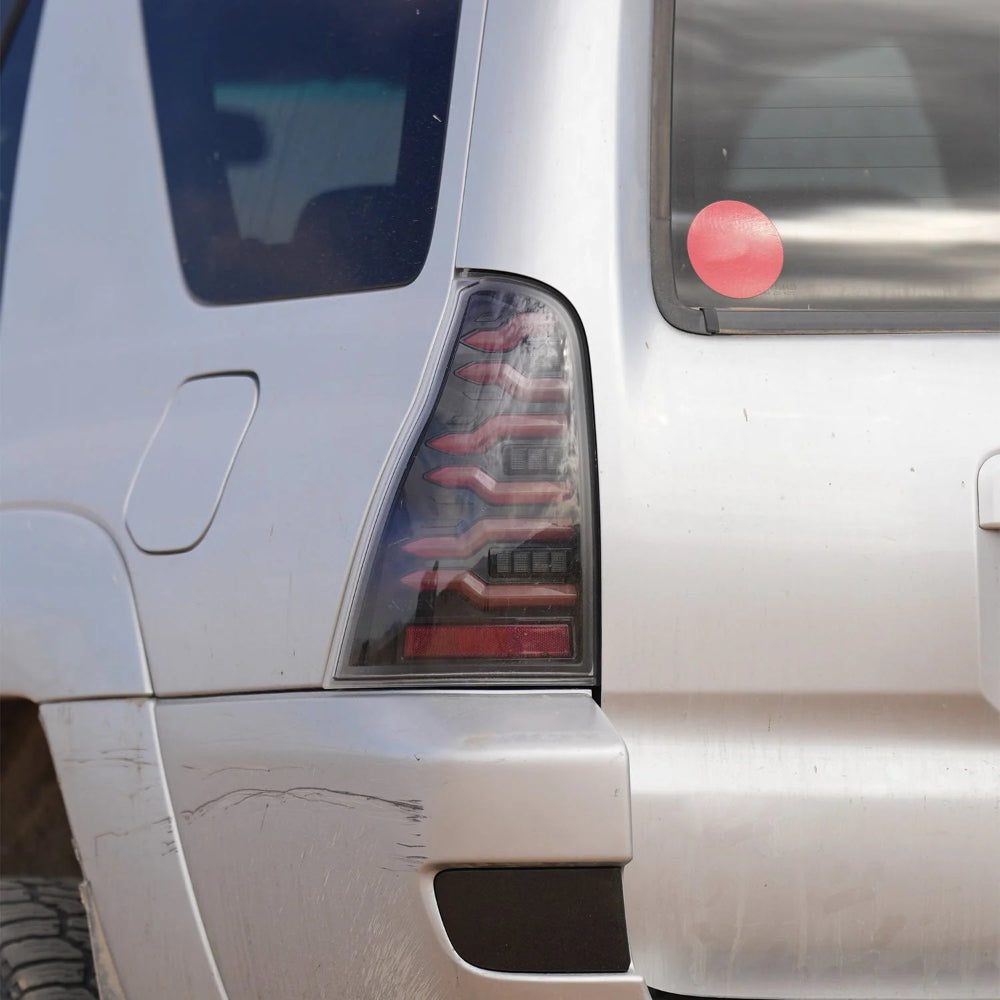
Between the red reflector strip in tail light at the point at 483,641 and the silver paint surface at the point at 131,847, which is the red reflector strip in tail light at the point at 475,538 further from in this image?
the silver paint surface at the point at 131,847

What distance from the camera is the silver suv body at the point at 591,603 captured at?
1.21 meters

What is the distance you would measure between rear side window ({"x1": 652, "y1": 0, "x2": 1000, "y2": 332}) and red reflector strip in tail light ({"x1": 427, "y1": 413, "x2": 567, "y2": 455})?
195 mm

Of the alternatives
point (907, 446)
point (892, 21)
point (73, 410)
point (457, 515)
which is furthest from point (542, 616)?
point (892, 21)

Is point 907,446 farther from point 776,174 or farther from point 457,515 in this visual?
point 457,515

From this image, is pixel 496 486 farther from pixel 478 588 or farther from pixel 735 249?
pixel 735 249

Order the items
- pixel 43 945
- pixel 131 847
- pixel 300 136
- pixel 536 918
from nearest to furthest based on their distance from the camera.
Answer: pixel 536 918 → pixel 131 847 → pixel 300 136 → pixel 43 945

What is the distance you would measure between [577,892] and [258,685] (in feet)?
1.42

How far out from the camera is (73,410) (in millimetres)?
1505

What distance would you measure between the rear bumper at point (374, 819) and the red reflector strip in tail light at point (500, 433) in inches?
11.1

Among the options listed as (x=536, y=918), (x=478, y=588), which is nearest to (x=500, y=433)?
(x=478, y=588)

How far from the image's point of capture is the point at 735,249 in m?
1.35

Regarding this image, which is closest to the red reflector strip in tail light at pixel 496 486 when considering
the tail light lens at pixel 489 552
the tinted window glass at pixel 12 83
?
the tail light lens at pixel 489 552

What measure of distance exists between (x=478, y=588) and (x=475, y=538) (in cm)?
6

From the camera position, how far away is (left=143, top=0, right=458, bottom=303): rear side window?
1398 mm
